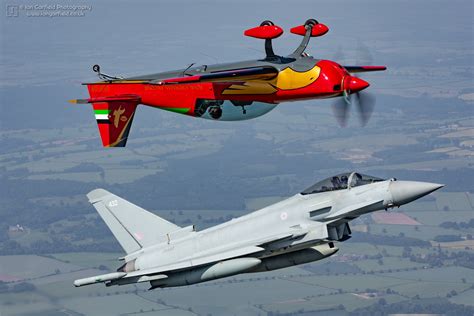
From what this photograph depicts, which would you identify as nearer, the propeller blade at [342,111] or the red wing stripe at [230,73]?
the red wing stripe at [230,73]

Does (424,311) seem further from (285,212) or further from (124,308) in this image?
(285,212)

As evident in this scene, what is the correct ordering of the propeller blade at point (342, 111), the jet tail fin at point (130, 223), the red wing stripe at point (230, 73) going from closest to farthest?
the red wing stripe at point (230, 73), the propeller blade at point (342, 111), the jet tail fin at point (130, 223)

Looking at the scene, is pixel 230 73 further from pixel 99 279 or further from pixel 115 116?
pixel 99 279

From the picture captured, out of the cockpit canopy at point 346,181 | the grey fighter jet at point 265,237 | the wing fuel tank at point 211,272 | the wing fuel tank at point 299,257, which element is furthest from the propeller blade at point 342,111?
the wing fuel tank at point 211,272

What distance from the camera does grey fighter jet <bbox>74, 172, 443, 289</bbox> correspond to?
5119cm

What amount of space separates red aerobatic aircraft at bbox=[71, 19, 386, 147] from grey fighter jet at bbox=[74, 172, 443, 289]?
4945 mm

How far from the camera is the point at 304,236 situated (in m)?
52.2

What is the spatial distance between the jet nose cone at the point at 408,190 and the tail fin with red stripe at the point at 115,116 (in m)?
16.1

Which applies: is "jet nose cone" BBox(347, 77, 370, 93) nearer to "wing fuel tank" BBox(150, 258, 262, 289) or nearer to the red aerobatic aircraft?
the red aerobatic aircraft

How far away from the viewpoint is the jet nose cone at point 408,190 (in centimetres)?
5009

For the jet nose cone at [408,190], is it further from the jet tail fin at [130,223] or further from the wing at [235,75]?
the jet tail fin at [130,223]

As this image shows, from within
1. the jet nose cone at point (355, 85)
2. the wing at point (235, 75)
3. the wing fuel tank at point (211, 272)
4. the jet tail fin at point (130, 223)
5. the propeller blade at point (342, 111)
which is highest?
the wing at point (235, 75)

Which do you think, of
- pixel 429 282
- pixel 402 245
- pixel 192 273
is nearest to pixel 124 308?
pixel 429 282

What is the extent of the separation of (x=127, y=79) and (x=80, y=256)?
390 feet
